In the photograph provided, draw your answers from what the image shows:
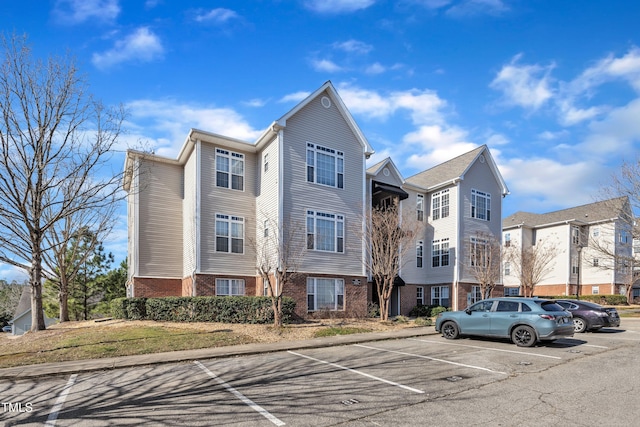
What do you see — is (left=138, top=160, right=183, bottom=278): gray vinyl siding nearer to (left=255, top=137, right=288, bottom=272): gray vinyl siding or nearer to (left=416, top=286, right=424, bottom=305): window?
(left=255, top=137, right=288, bottom=272): gray vinyl siding

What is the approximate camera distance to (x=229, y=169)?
76.4 ft

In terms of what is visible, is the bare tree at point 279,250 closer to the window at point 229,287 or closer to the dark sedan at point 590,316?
the window at point 229,287

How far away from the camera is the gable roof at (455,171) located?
29414mm

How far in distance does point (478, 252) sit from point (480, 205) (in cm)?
366

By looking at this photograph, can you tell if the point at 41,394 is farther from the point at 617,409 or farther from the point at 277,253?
the point at 277,253

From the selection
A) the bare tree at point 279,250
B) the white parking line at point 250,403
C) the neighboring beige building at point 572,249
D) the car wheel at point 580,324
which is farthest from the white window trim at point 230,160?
the neighboring beige building at point 572,249

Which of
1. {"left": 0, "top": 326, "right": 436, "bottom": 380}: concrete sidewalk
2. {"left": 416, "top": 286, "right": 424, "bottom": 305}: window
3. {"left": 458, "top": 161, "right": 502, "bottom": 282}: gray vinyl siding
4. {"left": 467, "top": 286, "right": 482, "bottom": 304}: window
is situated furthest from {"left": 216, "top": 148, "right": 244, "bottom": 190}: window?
{"left": 467, "top": 286, "right": 482, "bottom": 304}: window

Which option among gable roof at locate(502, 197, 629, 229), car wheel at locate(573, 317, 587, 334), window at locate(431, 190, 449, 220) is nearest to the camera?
car wheel at locate(573, 317, 587, 334)

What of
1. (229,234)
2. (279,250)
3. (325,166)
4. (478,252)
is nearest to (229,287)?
(229,234)

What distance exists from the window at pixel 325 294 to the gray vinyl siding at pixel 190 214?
20.2ft

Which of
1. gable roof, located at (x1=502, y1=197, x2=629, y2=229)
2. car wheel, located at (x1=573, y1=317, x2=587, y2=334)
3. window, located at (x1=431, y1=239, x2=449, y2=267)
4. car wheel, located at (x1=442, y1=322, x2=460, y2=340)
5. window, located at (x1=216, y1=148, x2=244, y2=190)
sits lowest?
car wheel, located at (x1=573, y1=317, x2=587, y2=334)

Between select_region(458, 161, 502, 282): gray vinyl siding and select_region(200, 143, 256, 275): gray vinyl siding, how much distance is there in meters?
14.4

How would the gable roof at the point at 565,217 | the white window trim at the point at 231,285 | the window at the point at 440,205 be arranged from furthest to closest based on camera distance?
1. the gable roof at the point at 565,217
2. the window at the point at 440,205
3. the white window trim at the point at 231,285

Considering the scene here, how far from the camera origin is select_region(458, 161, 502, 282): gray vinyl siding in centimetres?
2869
